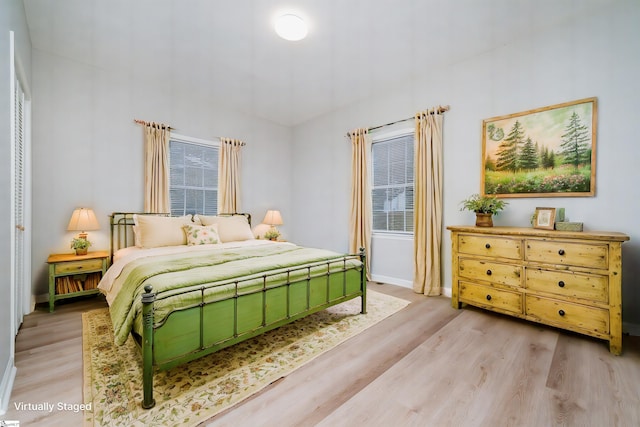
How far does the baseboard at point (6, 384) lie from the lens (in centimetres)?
142

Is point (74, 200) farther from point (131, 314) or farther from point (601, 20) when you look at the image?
point (601, 20)

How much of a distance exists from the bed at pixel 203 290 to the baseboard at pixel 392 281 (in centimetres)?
125

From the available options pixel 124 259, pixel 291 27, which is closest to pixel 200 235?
pixel 124 259

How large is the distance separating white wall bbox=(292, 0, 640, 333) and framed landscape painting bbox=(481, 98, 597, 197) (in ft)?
0.25

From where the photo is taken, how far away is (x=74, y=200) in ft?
10.7

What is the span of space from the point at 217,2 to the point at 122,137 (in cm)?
231

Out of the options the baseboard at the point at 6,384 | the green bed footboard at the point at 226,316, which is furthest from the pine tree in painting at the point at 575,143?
the baseboard at the point at 6,384

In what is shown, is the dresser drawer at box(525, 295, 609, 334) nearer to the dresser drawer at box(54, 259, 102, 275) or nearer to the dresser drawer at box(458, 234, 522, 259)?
the dresser drawer at box(458, 234, 522, 259)

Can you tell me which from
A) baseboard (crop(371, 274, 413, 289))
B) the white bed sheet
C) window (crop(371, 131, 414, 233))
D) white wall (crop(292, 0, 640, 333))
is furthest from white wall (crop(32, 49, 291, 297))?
baseboard (crop(371, 274, 413, 289))

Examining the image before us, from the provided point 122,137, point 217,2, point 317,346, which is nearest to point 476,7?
point 217,2

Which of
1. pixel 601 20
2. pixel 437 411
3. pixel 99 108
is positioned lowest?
pixel 437 411

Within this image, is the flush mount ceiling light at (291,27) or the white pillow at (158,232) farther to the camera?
the white pillow at (158,232)

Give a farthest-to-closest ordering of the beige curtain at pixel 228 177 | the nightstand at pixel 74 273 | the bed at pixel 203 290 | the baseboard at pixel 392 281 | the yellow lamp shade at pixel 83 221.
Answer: the beige curtain at pixel 228 177, the baseboard at pixel 392 281, the yellow lamp shade at pixel 83 221, the nightstand at pixel 74 273, the bed at pixel 203 290

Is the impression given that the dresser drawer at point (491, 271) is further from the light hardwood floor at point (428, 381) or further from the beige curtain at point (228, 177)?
the beige curtain at point (228, 177)
